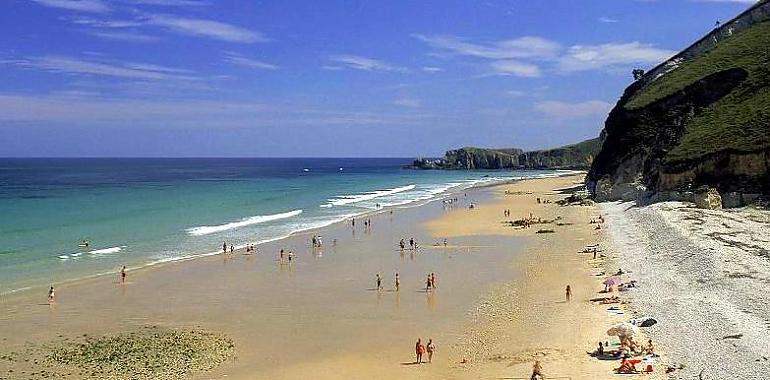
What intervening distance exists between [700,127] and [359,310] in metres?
35.8

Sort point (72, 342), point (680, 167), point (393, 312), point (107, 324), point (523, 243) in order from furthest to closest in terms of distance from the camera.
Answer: point (680, 167) → point (523, 243) → point (393, 312) → point (107, 324) → point (72, 342)

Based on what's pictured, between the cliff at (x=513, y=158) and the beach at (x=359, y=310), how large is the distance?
138219mm

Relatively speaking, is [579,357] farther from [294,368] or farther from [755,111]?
[755,111]

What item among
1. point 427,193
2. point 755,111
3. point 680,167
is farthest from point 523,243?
point 427,193

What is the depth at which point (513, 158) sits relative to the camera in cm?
18350

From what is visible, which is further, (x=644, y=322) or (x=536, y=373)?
(x=644, y=322)

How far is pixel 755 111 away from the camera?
43.8 metres

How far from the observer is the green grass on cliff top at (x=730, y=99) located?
1629 inches

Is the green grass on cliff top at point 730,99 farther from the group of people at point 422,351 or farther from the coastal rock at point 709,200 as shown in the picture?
the group of people at point 422,351

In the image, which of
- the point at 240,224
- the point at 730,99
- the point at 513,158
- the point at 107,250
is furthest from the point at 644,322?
the point at 513,158

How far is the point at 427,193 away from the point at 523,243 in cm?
4771

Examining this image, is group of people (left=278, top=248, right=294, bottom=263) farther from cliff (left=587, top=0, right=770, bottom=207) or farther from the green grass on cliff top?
the green grass on cliff top

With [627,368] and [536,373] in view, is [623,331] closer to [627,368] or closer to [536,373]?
[627,368]

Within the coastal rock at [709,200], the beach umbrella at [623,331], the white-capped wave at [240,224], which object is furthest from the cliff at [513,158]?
the beach umbrella at [623,331]
